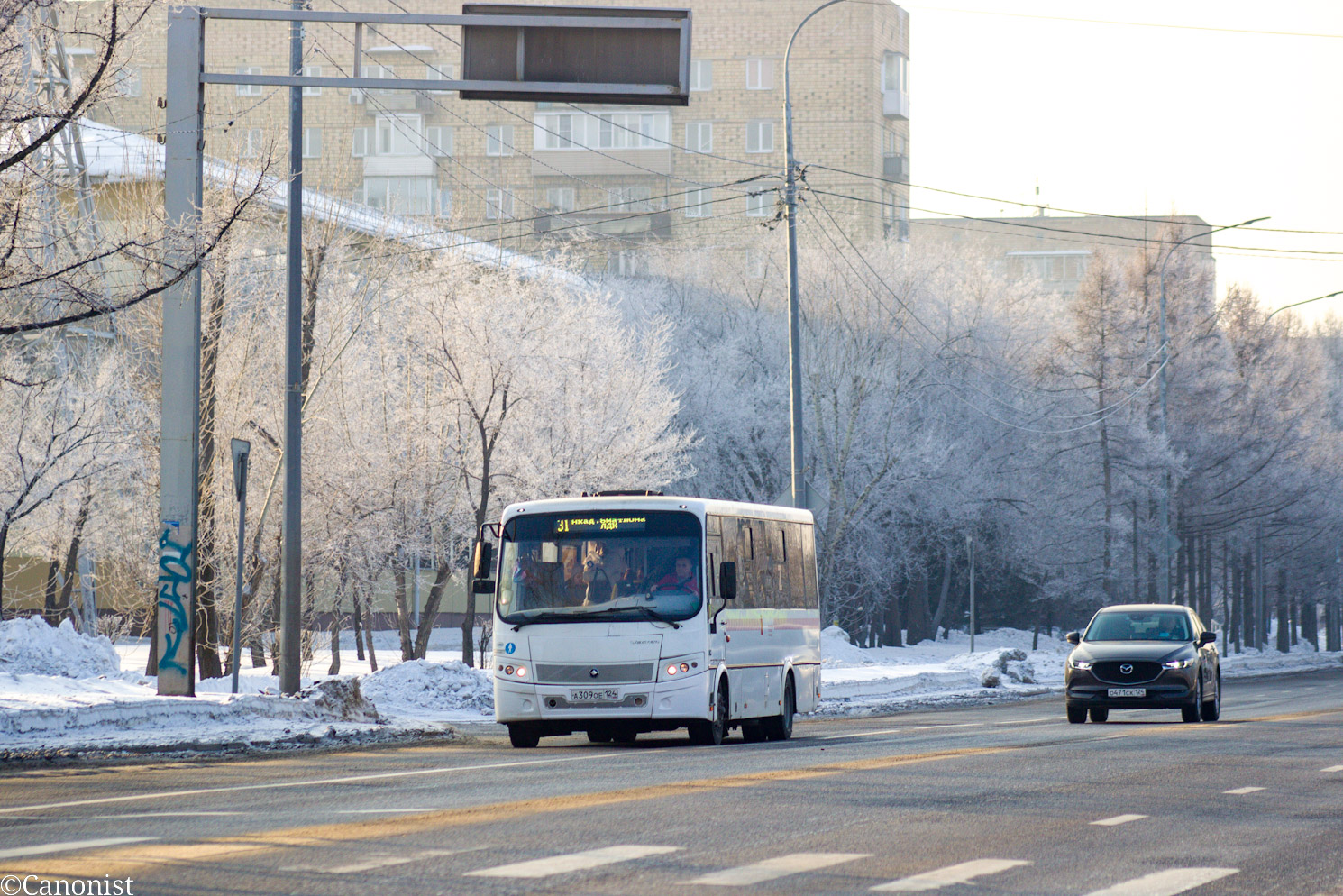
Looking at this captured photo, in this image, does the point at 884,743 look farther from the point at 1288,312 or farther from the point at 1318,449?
the point at 1288,312

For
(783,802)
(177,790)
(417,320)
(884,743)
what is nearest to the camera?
(783,802)

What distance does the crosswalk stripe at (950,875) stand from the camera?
25.5 ft

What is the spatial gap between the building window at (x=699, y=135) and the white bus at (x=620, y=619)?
77.6 metres

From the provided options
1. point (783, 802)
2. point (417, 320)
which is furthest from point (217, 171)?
point (783, 802)

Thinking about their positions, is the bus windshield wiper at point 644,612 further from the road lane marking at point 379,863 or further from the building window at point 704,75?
the building window at point 704,75

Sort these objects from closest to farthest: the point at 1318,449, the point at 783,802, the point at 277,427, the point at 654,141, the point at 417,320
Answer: the point at 783,802
the point at 277,427
the point at 417,320
the point at 1318,449
the point at 654,141

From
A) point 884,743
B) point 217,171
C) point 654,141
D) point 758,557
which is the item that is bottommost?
point 884,743

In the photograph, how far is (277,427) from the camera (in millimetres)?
30359

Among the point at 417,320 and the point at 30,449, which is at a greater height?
the point at 417,320

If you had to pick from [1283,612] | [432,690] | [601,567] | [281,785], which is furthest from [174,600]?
[1283,612]

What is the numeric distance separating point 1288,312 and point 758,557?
191 ft

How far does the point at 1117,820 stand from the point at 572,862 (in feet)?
13.2

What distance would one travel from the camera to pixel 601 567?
712 inches

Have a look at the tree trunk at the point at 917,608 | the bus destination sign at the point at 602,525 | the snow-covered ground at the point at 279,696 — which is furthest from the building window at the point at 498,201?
the bus destination sign at the point at 602,525
